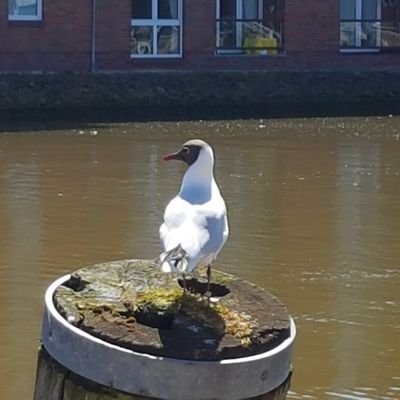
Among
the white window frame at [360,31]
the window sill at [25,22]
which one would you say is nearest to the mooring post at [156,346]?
the window sill at [25,22]

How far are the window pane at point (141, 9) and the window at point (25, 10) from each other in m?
2.20

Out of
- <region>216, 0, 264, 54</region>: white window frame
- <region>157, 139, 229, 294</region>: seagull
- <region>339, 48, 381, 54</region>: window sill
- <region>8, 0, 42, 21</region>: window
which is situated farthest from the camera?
<region>339, 48, 381, 54</region>: window sill

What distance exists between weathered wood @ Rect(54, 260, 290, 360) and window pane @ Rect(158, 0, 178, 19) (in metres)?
24.4

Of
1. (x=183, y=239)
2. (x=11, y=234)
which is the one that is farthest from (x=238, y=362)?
(x=11, y=234)

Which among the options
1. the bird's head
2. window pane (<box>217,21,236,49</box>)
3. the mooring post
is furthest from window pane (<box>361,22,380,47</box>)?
the mooring post

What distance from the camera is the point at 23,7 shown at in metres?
27.3

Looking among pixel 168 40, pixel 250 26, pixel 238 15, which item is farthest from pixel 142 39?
pixel 250 26

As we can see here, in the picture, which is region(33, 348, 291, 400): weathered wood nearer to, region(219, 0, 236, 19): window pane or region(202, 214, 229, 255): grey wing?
region(202, 214, 229, 255): grey wing

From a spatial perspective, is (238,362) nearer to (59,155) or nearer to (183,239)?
(183,239)

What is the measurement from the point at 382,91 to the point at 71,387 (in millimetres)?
24110

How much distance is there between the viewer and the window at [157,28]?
1120 inches

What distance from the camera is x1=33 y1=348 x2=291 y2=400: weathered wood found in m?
3.93

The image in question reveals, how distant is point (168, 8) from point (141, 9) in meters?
0.61

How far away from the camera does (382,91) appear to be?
27578 mm
